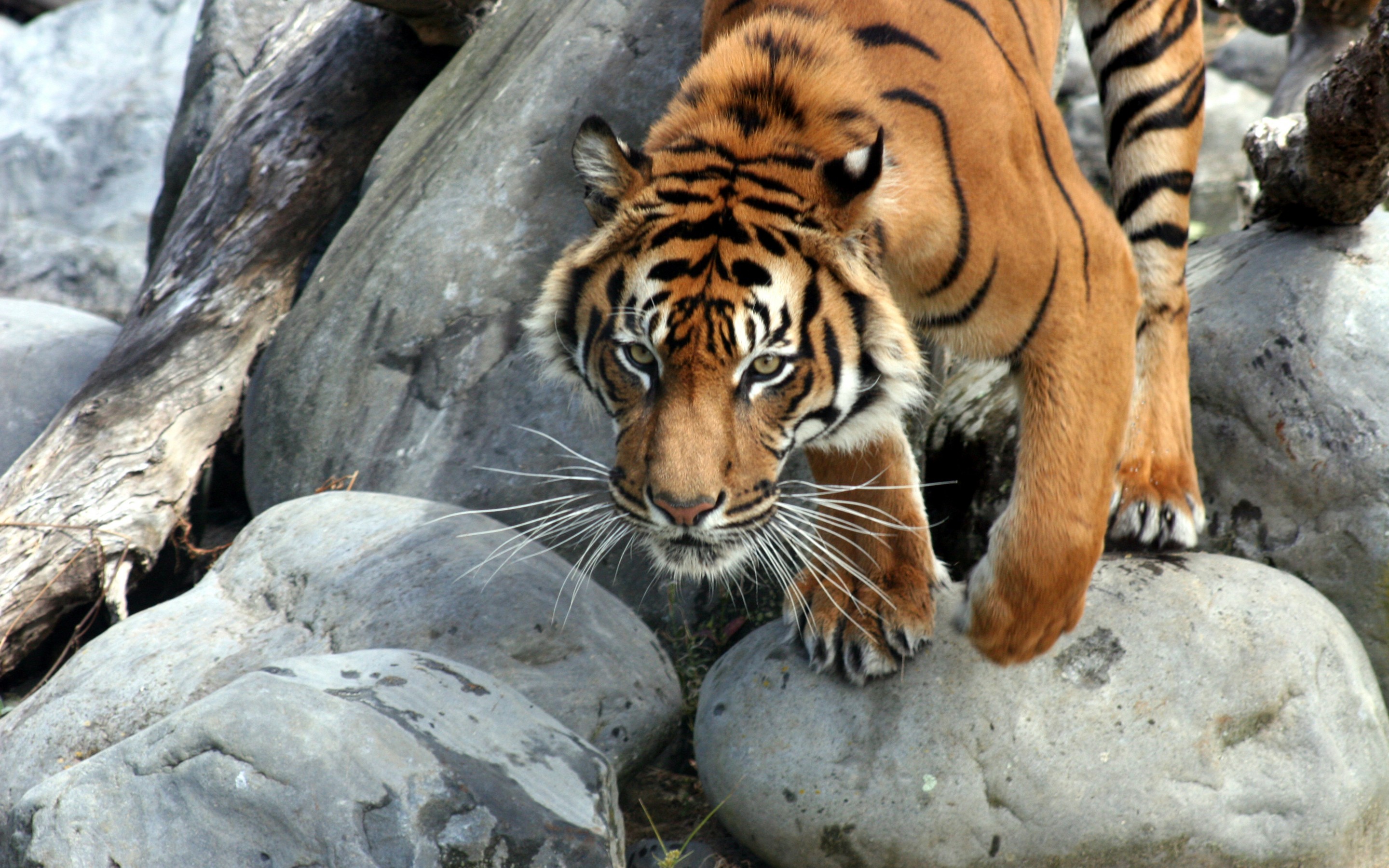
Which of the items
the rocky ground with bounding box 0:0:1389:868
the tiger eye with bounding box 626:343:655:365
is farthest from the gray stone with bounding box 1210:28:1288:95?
the tiger eye with bounding box 626:343:655:365

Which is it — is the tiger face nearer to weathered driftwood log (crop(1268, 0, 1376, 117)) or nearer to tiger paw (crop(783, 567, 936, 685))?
tiger paw (crop(783, 567, 936, 685))

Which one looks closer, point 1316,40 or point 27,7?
point 1316,40

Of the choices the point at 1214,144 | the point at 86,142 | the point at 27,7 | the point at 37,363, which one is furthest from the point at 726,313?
the point at 27,7

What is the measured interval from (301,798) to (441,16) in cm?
400

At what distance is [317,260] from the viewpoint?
503cm

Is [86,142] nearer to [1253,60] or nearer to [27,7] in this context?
[27,7]

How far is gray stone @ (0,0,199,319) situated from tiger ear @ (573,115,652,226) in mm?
5572

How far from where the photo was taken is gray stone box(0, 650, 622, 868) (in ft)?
6.69

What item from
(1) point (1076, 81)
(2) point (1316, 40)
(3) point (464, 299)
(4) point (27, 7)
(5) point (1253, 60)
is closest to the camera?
(3) point (464, 299)

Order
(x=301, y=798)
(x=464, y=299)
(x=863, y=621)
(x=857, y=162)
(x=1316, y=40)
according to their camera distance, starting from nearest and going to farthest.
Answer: (x=301, y=798), (x=857, y=162), (x=863, y=621), (x=464, y=299), (x=1316, y=40)

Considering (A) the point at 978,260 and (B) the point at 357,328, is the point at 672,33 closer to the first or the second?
(B) the point at 357,328

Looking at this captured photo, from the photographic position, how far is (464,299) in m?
4.09

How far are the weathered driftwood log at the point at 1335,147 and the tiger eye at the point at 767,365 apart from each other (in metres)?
1.65

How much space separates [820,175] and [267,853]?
1697mm
